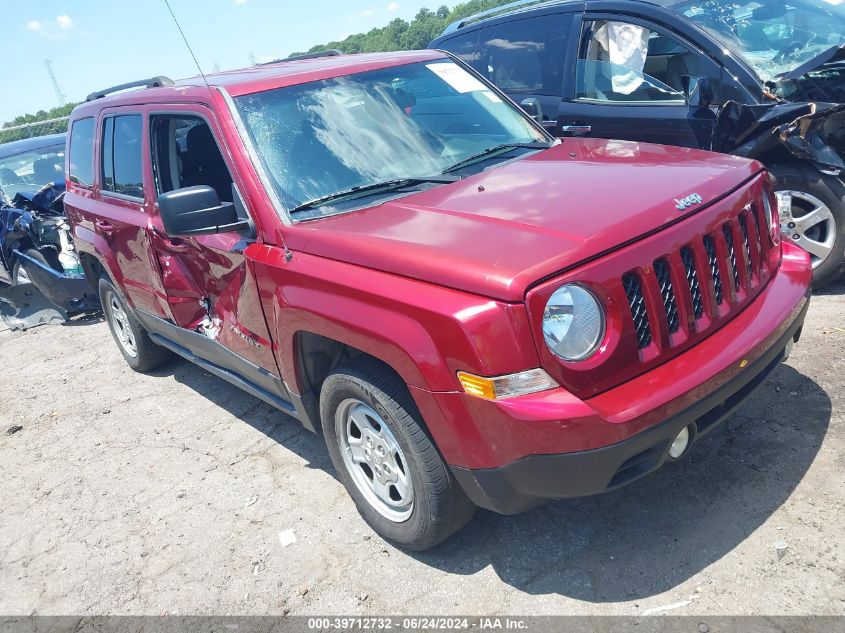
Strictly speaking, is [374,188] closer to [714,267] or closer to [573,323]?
[573,323]

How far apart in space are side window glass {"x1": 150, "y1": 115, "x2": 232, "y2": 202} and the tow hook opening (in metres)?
2.71

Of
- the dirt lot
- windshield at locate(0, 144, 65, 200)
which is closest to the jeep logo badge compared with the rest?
the dirt lot

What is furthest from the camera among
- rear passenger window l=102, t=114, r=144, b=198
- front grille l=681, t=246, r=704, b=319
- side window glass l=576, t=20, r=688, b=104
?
side window glass l=576, t=20, r=688, b=104

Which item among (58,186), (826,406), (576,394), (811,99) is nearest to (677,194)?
(576,394)

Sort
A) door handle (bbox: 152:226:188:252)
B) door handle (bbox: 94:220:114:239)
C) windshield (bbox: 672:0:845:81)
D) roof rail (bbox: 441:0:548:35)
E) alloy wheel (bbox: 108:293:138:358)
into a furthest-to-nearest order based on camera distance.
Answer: roof rail (bbox: 441:0:548:35)
alloy wheel (bbox: 108:293:138:358)
windshield (bbox: 672:0:845:81)
door handle (bbox: 94:220:114:239)
door handle (bbox: 152:226:188:252)

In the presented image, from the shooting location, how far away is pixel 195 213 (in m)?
3.21

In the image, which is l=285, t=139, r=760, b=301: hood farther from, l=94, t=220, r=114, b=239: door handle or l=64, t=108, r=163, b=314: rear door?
l=94, t=220, r=114, b=239: door handle

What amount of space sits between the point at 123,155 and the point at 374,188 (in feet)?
7.33

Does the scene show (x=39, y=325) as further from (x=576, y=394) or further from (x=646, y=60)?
(x=576, y=394)

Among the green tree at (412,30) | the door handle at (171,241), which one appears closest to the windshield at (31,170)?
the door handle at (171,241)

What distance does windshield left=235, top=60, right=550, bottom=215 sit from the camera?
3.30 m

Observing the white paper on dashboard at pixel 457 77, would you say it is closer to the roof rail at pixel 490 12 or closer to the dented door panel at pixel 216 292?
the dented door panel at pixel 216 292

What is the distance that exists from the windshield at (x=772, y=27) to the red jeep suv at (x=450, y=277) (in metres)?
1.97

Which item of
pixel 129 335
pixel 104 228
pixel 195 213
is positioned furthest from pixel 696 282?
pixel 129 335
